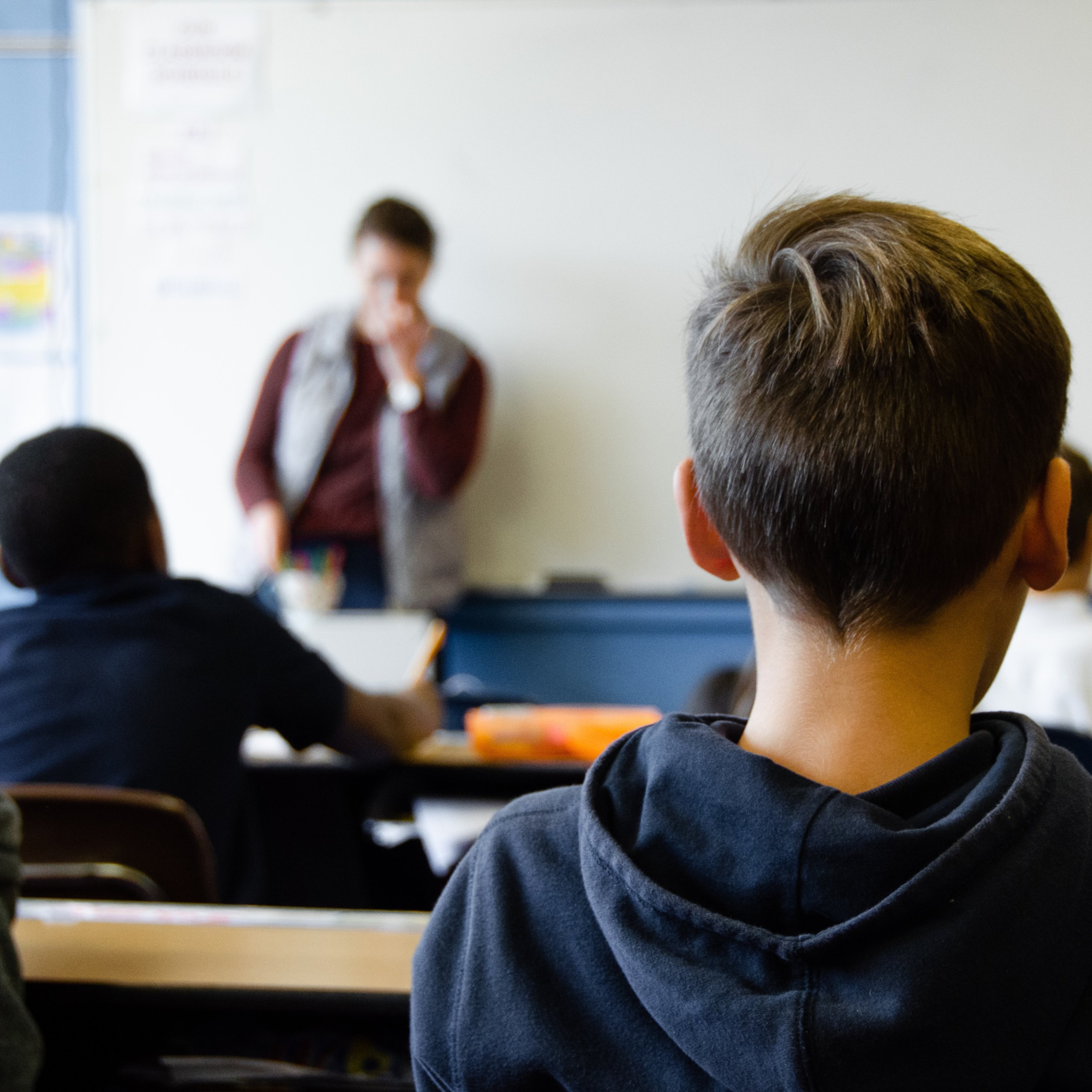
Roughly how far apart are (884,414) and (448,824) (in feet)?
3.69

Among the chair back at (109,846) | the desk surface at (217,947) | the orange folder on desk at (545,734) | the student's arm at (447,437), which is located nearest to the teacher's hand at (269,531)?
the student's arm at (447,437)

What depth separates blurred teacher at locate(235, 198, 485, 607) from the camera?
122 inches

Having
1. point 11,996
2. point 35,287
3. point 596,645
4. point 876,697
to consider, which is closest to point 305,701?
point 11,996

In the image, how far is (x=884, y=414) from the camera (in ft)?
1.71

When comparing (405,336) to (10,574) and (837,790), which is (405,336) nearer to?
(10,574)

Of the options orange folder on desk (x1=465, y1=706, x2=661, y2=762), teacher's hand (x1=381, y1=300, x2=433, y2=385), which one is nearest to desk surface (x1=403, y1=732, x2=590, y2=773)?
orange folder on desk (x1=465, y1=706, x2=661, y2=762)

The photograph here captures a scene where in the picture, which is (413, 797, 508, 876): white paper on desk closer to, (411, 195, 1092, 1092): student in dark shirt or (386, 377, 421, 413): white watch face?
(411, 195, 1092, 1092): student in dark shirt

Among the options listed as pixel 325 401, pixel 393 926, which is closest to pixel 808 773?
pixel 393 926

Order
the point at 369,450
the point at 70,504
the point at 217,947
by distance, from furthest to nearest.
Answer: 1. the point at 369,450
2. the point at 70,504
3. the point at 217,947

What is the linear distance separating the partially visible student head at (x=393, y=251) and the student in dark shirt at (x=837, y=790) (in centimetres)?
242

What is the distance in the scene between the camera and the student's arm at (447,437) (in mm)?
3064

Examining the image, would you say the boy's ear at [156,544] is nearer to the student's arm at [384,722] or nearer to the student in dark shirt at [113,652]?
the student in dark shirt at [113,652]

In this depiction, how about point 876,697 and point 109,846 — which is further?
point 109,846

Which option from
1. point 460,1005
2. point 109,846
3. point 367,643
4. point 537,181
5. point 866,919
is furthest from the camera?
point 537,181
